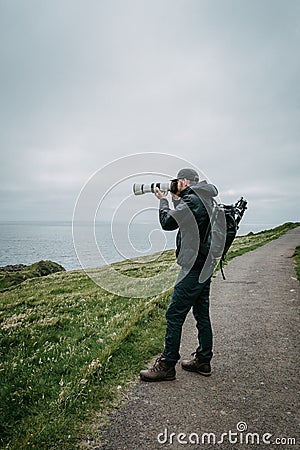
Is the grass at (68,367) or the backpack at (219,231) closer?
the grass at (68,367)

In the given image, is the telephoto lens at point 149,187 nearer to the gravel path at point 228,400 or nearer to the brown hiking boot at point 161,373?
the brown hiking boot at point 161,373

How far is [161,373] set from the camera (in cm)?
587

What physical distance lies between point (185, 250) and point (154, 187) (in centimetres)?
128

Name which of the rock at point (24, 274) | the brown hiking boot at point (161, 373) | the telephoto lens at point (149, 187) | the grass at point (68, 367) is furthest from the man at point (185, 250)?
the rock at point (24, 274)

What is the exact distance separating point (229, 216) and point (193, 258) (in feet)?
3.07

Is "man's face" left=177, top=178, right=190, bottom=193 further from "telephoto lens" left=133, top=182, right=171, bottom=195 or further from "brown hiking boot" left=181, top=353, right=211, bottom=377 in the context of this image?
"brown hiking boot" left=181, top=353, right=211, bottom=377

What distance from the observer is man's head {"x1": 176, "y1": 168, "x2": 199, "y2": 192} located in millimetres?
6031

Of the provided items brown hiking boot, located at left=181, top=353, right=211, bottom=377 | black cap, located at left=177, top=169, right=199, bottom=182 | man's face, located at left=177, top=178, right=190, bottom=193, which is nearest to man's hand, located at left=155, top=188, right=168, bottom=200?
man's face, located at left=177, top=178, right=190, bottom=193

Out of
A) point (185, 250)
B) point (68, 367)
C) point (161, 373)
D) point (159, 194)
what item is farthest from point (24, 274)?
point (185, 250)

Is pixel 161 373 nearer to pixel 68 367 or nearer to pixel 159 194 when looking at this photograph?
pixel 68 367

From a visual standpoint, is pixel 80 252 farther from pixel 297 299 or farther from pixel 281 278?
pixel 281 278

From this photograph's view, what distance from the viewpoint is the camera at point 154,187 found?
240 inches

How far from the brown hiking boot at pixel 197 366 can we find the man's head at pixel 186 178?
121 inches

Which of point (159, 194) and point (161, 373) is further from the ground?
point (159, 194)
